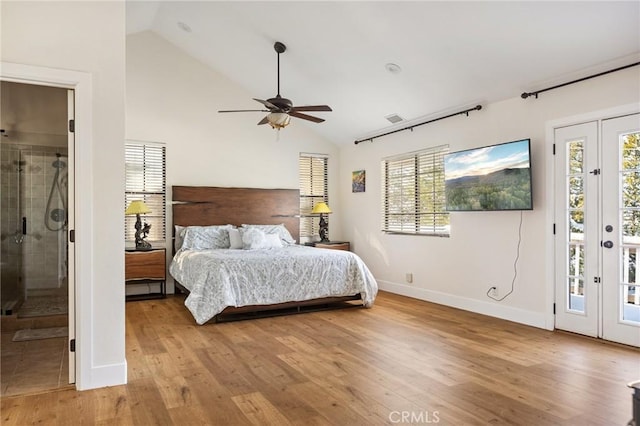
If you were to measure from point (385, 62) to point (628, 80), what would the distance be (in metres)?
2.44

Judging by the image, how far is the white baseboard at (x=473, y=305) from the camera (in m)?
4.59

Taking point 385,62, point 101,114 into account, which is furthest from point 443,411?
point 385,62

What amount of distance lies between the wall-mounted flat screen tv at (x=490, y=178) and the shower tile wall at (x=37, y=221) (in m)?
4.63

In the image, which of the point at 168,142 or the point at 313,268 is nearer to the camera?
the point at 313,268

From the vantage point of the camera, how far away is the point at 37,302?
5.07 m

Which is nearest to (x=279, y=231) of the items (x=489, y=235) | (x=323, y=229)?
(x=323, y=229)

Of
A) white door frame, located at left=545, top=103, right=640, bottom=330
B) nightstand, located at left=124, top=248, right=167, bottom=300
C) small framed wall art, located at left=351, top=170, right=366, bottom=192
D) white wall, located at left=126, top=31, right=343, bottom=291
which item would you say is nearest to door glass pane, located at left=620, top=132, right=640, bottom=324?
white door frame, located at left=545, top=103, right=640, bottom=330

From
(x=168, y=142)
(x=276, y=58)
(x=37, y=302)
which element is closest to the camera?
(x=37, y=302)

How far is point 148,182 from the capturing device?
21.6 ft

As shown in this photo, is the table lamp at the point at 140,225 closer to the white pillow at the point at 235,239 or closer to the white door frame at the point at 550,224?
the white pillow at the point at 235,239

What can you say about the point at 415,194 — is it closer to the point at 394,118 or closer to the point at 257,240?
the point at 394,118

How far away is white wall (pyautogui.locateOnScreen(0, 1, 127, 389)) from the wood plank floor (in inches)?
11.8

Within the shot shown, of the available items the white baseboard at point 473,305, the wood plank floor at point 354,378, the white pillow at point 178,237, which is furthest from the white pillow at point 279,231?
the wood plank floor at point 354,378

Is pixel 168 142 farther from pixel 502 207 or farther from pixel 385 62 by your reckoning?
pixel 502 207
